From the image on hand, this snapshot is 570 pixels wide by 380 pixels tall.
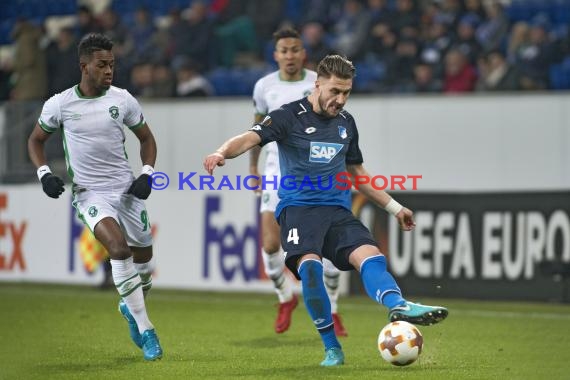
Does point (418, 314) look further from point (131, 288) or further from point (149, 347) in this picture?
point (131, 288)

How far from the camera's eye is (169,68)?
19375 mm

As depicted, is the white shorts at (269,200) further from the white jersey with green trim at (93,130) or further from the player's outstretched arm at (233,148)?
the player's outstretched arm at (233,148)

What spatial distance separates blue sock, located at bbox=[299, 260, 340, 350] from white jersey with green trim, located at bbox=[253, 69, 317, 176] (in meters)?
2.91

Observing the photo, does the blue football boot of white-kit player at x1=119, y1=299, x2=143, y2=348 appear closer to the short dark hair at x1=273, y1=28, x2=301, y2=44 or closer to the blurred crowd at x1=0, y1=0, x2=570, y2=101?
the short dark hair at x1=273, y1=28, x2=301, y2=44

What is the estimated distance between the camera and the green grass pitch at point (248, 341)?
839 cm

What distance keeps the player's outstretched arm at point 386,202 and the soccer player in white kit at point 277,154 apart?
7.17ft

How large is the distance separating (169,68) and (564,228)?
25.4 feet

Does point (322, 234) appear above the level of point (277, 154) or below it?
below

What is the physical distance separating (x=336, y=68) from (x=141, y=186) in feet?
6.15

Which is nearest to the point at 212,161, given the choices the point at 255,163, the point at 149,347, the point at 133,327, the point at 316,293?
the point at 316,293

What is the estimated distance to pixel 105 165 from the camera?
30.4 feet

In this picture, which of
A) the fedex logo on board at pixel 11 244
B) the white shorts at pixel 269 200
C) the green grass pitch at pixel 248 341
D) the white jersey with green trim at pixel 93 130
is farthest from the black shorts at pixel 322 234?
the fedex logo on board at pixel 11 244

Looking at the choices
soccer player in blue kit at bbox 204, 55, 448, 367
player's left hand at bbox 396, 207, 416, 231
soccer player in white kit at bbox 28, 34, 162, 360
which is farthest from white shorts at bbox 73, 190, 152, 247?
player's left hand at bbox 396, 207, 416, 231

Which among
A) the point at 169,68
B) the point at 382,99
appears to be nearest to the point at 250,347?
the point at 382,99
